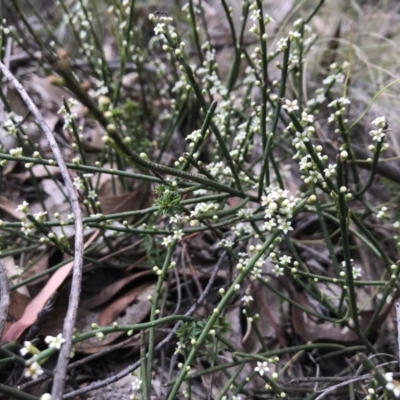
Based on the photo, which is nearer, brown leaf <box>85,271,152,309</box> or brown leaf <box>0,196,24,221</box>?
brown leaf <box>85,271,152,309</box>

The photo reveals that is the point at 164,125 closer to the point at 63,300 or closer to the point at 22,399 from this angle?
the point at 63,300

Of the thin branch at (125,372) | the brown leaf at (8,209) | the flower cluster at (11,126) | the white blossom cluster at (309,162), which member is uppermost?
the flower cluster at (11,126)

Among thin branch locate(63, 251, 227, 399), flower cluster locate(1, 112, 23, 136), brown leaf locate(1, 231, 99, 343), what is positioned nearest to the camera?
thin branch locate(63, 251, 227, 399)

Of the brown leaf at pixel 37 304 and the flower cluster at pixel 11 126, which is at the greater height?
the flower cluster at pixel 11 126

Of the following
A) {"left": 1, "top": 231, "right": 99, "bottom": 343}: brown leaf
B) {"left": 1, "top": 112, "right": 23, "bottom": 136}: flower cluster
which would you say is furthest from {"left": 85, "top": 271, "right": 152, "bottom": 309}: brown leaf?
{"left": 1, "top": 112, "right": 23, "bottom": 136}: flower cluster

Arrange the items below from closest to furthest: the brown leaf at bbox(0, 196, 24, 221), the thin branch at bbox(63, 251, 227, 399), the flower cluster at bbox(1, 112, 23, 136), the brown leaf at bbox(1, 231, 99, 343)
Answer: the thin branch at bbox(63, 251, 227, 399), the brown leaf at bbox(1, 231, 99, 343), the flower cluster at bbox(1, 112, 23, 136), the brown leaf at bbox(0, 196, 24, 221)

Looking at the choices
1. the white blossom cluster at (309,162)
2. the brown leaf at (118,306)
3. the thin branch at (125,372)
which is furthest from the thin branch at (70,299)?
the brown leaf at (118,306)

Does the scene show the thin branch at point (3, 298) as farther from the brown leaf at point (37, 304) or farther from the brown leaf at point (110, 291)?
the brown leaf at point (110, 291)

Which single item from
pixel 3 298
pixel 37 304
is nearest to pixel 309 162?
pixel 3 298

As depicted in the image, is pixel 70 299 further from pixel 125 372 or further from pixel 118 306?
pixel 118 306

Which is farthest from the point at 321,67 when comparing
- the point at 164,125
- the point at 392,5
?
the point at 164,125

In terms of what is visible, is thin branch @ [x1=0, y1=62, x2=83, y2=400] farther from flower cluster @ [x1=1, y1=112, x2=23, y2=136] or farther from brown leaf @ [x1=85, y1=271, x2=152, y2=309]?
brown leaf @ [x1=85, y1=271, x2=152, y2=309]
